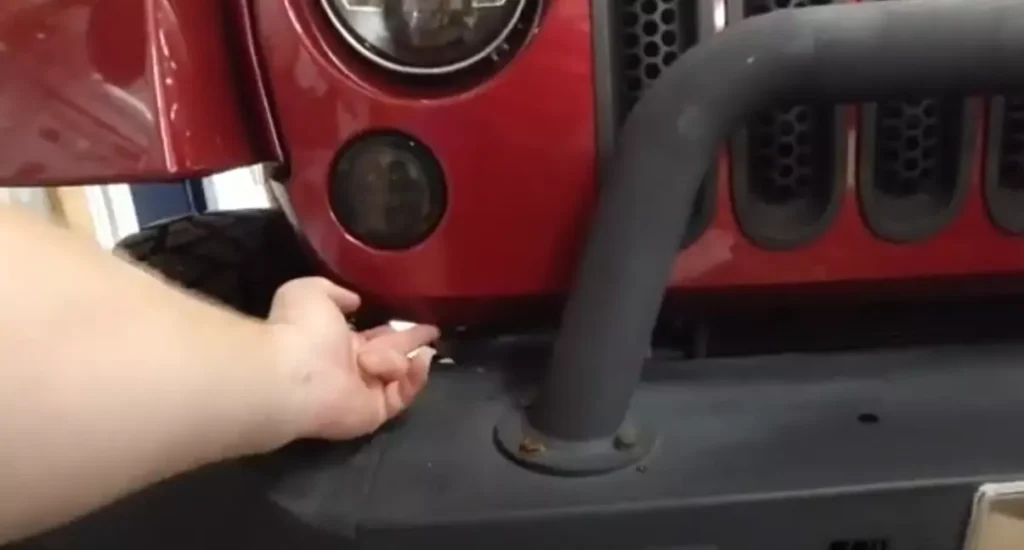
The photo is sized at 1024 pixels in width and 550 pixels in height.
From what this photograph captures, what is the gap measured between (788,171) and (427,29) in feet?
0.71

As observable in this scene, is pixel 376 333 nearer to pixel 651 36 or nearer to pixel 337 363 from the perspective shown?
pixel 337 363

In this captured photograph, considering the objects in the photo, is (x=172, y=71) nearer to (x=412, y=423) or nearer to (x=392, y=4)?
(x=392, y=4)

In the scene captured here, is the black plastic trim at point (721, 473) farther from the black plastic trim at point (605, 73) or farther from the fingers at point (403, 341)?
the black plastic trim at point (605, 73)

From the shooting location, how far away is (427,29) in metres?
0.62

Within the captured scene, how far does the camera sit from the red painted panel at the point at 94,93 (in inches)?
23.6

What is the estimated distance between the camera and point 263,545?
0.59 meters

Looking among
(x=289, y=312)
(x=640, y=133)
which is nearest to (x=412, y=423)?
(x=289, y=312)

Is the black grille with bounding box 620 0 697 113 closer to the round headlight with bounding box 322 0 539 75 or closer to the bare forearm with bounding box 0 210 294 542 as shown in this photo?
the round headlight with bounding box 322 0 539 75

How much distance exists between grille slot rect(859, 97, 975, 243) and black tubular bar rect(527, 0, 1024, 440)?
123mm

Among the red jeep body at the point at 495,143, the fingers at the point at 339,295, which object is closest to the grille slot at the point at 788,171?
the red jeep body at the point at 495,143

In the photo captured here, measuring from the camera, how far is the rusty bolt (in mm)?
584

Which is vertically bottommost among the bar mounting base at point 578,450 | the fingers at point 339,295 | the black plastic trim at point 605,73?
the bar mounting base at point 578,450

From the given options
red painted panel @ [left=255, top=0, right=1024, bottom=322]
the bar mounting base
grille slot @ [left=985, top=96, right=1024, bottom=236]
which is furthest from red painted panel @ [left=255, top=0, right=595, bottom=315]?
grille slot @ [left=985, top=96, right=1024, bottom=236]

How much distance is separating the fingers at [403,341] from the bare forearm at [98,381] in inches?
4.0
